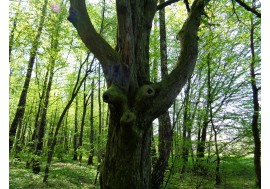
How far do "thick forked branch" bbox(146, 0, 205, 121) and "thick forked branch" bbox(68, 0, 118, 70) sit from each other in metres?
0.70

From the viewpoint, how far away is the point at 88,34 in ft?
9.33

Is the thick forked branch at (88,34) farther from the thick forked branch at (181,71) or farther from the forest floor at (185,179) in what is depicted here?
the forest floor at (185,179)

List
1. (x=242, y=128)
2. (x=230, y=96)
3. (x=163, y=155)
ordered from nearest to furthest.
Answer: (x=163, y=155) → (x=242, y=128) → (x=230, y=96)

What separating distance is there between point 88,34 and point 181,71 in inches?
52.5

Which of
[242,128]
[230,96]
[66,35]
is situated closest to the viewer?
[242,128]

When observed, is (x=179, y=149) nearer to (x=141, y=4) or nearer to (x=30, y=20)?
(x=141, y=4)

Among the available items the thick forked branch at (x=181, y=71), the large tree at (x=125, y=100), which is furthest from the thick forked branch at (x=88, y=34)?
the thick forked branch at (x=181, y=71)

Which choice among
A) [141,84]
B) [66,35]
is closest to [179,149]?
[141,84]

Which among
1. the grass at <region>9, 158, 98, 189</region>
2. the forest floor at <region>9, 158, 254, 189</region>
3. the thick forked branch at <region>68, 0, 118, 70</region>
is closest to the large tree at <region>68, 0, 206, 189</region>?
the thick forked branch at <region>68, 0, 118, 70</region>

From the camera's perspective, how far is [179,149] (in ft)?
21.7

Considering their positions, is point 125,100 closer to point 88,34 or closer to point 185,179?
point 88,34

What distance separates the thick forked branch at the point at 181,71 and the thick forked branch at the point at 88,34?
27.6 inches

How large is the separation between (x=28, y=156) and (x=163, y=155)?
14.0ft

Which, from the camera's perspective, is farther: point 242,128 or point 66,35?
point 66,35
